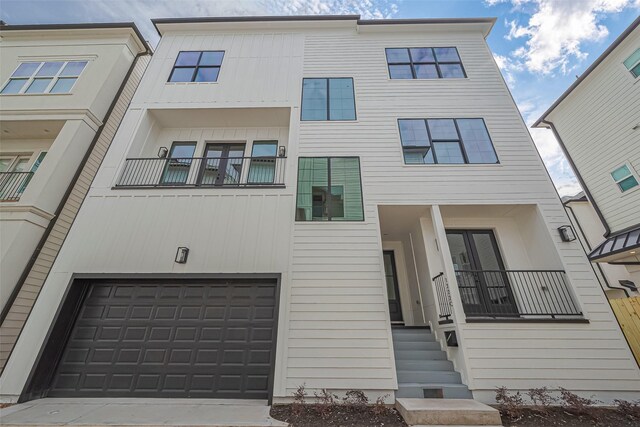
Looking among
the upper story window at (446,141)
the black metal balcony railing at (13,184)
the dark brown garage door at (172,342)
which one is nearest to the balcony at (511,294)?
the upper story window at (446,141)

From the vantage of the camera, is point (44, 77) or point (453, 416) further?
point (44, 77)

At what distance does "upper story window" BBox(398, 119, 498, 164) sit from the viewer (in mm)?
6183

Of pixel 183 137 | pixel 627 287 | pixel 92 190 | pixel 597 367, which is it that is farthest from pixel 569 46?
pixel 92 190

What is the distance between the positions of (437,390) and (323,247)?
126 inches

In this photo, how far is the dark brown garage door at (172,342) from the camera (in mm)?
4363

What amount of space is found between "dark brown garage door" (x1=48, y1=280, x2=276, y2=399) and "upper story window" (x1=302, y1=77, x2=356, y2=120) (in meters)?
4.90

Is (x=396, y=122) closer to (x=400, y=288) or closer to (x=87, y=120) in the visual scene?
(x=400, y=288)

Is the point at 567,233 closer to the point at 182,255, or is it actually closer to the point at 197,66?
the point at 182,255

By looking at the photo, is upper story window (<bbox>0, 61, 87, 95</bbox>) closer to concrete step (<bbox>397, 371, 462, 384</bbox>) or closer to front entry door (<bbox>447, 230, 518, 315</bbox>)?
concrete step (<bbox>397, 371, 462, 384</bbox>)

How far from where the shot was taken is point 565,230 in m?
5.11

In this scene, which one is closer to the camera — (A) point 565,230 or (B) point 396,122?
(A) point 565,230

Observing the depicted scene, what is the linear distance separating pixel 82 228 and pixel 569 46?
16.2 metres

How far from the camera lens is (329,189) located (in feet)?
19.2

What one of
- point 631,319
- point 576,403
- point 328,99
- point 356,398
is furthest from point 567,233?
point 328,99
